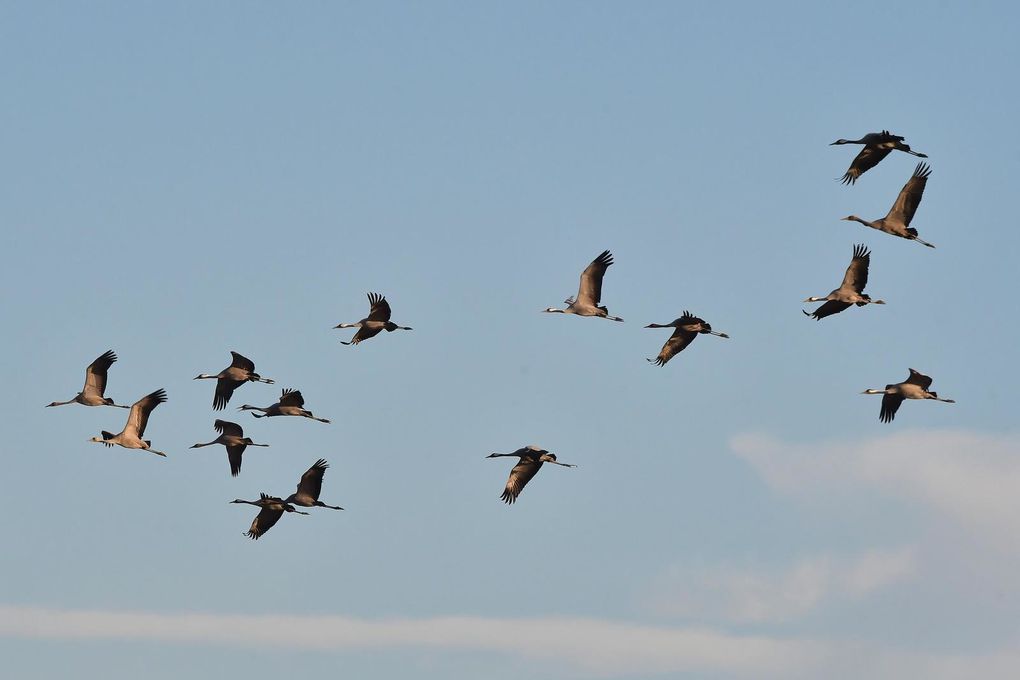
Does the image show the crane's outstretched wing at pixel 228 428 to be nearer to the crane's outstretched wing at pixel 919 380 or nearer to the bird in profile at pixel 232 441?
the bird in profile at pixel 232 441

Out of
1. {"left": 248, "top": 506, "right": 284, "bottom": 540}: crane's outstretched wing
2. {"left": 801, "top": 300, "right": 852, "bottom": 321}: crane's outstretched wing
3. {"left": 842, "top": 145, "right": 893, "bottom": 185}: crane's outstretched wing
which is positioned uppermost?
{"left": 842, "top": 145, "right": 893, "bottom": 185}: crane's outstretched wing

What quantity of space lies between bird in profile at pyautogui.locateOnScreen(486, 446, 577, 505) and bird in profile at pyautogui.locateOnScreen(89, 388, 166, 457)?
28.0 ft

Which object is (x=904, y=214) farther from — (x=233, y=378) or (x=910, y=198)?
(x=233, y=378)

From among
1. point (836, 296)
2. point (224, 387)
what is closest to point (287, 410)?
point (224, 387)

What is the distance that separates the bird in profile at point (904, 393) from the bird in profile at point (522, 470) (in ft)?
29.9

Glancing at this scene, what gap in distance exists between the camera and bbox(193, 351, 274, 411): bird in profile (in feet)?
156

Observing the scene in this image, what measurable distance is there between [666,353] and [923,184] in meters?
8.67

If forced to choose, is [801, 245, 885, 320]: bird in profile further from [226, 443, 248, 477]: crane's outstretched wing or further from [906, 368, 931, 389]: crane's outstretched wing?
[226, 443, 248, 477]: crane's outstretched wing

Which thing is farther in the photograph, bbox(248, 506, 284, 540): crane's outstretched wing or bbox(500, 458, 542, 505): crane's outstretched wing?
bbox(500, 458, 542, 505): crane's outstretched wing

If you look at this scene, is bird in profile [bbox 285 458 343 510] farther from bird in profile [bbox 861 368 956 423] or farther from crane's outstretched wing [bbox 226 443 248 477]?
bird in profile [bbox 861 368 956 423]

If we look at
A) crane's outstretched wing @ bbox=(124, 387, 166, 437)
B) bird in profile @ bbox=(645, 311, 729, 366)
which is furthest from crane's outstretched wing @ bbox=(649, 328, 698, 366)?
crane's outstretched wing @ bbox=(124, 387, 166, 437)

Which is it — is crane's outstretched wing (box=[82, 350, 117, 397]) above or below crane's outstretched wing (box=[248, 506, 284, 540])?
above

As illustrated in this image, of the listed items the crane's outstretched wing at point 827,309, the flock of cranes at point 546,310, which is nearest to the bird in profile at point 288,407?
the flock of cranes at point 546,310

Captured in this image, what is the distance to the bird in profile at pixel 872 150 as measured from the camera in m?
43.9
